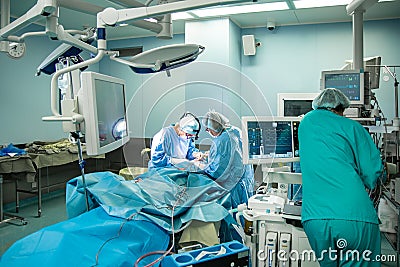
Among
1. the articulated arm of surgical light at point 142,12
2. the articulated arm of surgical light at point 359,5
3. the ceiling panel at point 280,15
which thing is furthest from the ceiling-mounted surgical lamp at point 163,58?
the ceiling panel at point 280,15

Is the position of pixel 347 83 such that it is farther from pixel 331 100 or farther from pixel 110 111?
pixel 110 111

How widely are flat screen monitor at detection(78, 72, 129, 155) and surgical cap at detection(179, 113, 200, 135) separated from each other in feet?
3.90

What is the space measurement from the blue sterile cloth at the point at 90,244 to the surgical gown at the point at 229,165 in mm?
830

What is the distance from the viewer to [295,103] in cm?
324

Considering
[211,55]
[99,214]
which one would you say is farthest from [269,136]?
[211,55]

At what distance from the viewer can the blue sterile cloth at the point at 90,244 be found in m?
1.54

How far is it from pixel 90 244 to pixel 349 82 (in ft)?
6.06

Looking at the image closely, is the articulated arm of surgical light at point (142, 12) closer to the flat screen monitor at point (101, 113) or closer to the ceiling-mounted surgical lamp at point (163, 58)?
the flat screen monitor at point (101, 113)

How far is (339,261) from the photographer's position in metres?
1.84

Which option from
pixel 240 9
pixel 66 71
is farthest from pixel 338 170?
pixel 240 9

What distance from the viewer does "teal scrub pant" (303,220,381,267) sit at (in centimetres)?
181

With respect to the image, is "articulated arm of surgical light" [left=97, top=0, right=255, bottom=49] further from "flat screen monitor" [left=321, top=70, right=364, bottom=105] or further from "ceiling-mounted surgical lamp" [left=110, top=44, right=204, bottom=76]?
"flat screen monitor" [left=321, top=70, right=364, bottom=105]

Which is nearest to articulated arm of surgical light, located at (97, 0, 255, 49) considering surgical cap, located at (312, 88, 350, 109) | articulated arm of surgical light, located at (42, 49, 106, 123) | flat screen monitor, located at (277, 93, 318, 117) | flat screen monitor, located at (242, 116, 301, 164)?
articulated arm of surgical light, located at (42, 49, 106, 123)

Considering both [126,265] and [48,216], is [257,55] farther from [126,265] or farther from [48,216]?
[126,265]
